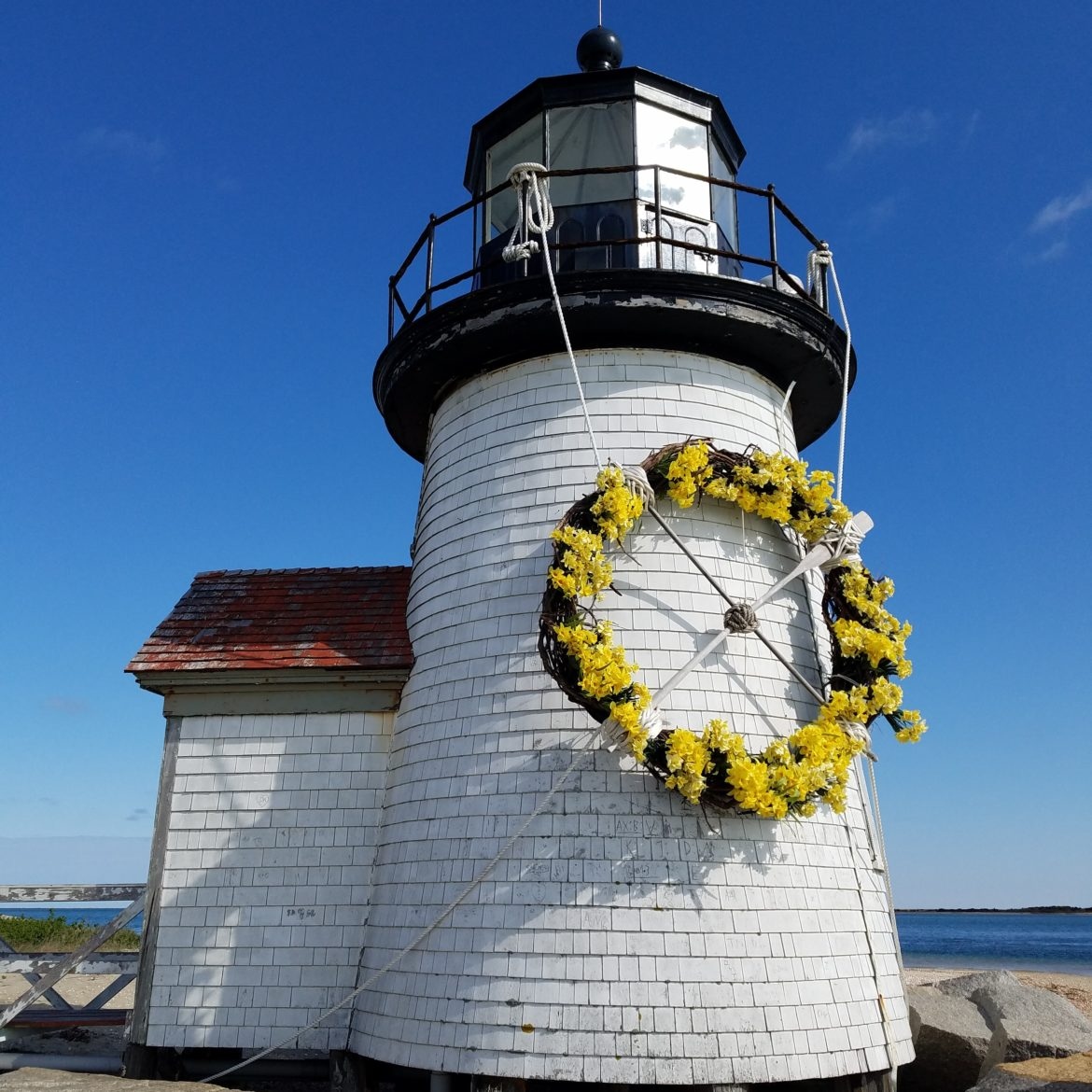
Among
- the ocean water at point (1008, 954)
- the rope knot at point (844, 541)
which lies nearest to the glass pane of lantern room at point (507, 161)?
the rope knot at point (844, 541)

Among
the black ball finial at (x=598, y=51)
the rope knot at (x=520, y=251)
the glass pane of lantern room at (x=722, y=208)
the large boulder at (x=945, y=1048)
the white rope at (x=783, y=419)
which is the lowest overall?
the large boulder at (x=945, y=1048)

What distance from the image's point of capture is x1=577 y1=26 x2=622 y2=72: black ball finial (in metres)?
9.70

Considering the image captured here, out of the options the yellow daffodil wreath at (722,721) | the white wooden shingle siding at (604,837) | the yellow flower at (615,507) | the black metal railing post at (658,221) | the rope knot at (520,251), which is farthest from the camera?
the rope knot at (520,251)

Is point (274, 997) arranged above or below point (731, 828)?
below

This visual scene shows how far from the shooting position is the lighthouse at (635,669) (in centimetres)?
602

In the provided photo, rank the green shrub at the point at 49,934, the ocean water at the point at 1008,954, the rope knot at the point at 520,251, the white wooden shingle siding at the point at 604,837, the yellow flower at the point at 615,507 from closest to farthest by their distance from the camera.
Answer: the white wooden shingle siding at the point at 604,837 < the yellow flower at the point at 615,507 < the rope knot at the point at 520,251 < the green shrub at the point at 49,934 < the ocean water at the point at 1008,954

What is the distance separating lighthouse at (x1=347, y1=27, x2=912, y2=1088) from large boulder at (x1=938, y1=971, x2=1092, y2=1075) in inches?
46.2

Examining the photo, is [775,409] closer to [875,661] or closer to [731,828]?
[875,661]

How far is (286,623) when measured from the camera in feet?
28.5

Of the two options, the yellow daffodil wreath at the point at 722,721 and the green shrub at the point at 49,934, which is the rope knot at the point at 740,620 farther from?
the green shrub at the point at 49,934

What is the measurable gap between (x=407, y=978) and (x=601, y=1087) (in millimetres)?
1510

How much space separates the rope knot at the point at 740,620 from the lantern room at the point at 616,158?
316cm

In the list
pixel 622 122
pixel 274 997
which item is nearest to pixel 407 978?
pixel 274 997

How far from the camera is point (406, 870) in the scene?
7.09m
